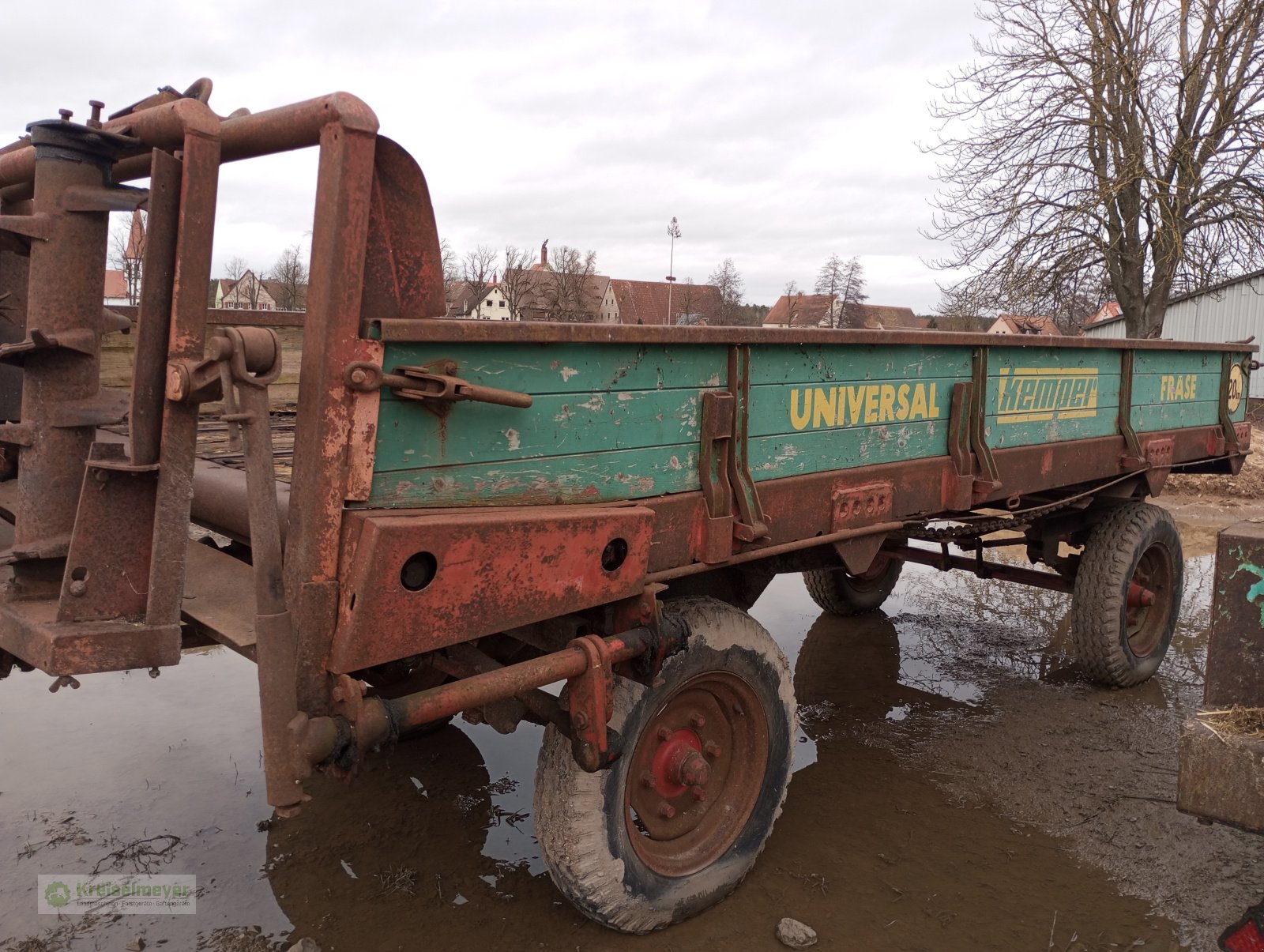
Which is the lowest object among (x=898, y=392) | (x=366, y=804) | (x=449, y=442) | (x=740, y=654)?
(x=366, y=804)

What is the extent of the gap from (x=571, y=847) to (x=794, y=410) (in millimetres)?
1452

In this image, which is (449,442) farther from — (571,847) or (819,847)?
(819,847)

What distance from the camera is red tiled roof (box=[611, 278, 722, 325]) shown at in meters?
34.6

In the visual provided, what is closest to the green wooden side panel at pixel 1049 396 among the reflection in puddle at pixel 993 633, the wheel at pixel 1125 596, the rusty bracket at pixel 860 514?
the wheel at pixel 1125 596

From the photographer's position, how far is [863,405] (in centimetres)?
314

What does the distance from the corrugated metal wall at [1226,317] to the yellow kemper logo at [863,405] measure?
20393mm

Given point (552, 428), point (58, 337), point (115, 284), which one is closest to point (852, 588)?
point (552, 428)

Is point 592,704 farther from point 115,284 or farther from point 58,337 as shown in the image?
point 115,284

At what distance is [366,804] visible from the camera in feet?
11.5

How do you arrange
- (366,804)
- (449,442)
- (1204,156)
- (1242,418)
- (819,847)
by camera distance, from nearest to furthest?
(449,442) → (819,847) → (366,804) → (1242,418) → (1204,156)

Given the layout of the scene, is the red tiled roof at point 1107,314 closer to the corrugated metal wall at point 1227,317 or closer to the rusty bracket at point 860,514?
the corrugated metal wall at point 1227,317

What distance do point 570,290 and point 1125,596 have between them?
69.2ft

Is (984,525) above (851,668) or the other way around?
above

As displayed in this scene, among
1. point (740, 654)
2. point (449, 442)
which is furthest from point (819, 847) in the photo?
point (449, 442)
